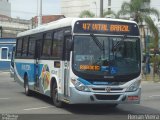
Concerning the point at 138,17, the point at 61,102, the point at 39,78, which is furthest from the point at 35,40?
the point at 138,17

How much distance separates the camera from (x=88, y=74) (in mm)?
13719

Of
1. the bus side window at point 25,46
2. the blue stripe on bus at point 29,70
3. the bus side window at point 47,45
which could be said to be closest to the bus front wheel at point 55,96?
the bus side window at point 47,45

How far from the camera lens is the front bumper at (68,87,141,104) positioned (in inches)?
534

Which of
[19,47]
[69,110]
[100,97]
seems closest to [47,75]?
[69,110]

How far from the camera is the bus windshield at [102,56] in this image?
45.2ft

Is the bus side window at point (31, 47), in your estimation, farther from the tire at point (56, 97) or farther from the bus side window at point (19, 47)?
the tire at point (56, 97)

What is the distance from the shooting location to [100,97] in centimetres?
1372

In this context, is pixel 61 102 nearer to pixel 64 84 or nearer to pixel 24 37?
pixel 64 84

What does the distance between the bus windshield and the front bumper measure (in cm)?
61

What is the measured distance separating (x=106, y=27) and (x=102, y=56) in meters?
1.00

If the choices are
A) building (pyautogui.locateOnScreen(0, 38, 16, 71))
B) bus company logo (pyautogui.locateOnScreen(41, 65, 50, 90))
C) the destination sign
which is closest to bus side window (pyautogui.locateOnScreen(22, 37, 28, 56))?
bus company logo (pyautogui.locateOnScreen(41, 65, 50, 90))

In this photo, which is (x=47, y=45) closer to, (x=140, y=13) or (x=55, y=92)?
(x=55, y=92)

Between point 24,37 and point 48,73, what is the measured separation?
4.98 m

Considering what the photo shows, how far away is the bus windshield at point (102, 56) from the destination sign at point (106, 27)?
0.20m
